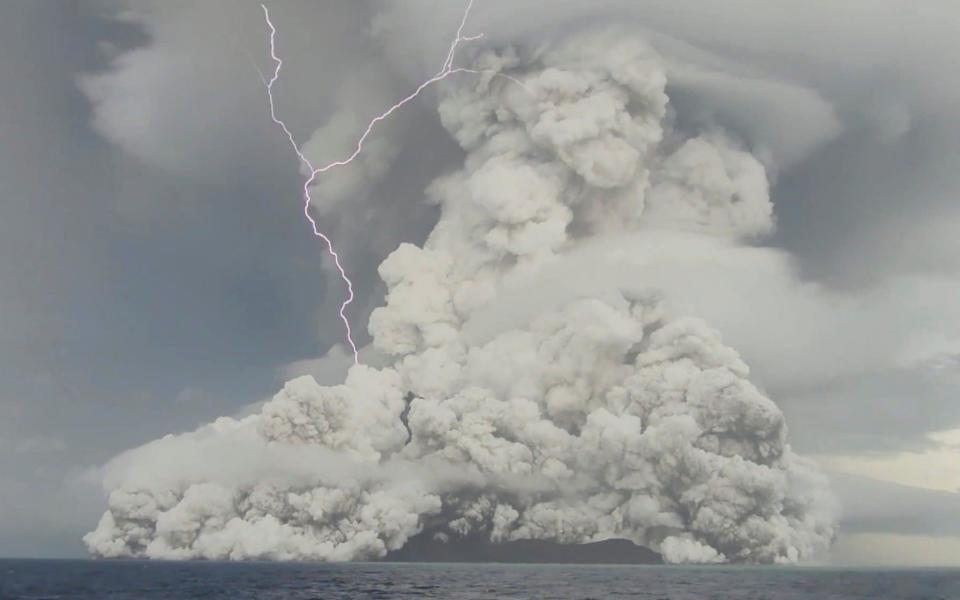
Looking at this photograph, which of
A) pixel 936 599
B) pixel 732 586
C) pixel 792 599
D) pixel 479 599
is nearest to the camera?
pixel 479 599

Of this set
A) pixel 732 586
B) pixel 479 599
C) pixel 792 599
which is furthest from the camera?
pixel 732 586

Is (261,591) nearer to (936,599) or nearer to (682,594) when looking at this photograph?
(682,594)

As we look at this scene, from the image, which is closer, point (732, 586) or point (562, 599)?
point (562, 599)

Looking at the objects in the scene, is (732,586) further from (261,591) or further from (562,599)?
(261,591)

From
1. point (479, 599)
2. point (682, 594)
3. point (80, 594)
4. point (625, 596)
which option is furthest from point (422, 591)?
point (80, 594)

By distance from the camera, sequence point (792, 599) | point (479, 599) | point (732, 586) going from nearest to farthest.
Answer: point (479, 599)
point (792, 599)
point (732, 586)

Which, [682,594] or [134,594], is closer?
[134,594]

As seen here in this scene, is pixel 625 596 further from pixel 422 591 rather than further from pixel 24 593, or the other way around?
pixel 24 593

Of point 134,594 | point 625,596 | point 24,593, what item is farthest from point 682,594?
point 24,593
